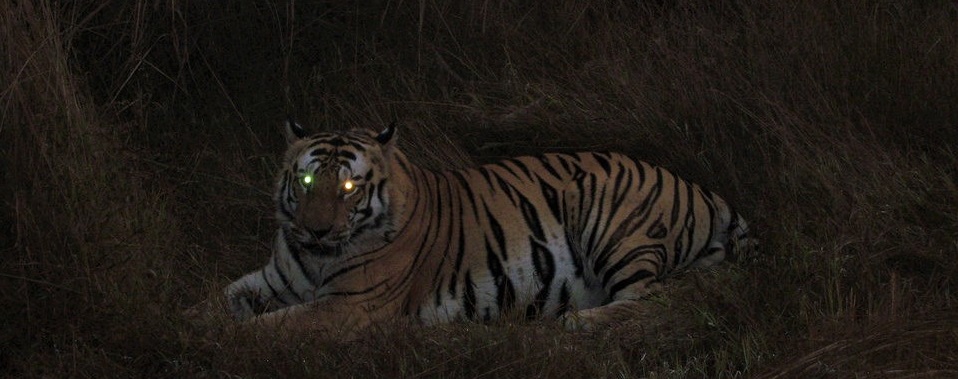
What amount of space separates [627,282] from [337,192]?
3.58 feet

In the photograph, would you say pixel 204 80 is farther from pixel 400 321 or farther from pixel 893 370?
pixel 893 370

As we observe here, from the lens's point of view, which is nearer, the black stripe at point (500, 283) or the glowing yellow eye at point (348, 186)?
the glowing yellow eye at point (348, 186)

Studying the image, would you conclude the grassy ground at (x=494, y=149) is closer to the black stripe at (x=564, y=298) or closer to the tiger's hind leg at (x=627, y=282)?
the tiger's hind leg at (x=627, y=282)

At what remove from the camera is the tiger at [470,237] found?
533 cm

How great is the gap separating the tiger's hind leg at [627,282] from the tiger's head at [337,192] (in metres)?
0.76

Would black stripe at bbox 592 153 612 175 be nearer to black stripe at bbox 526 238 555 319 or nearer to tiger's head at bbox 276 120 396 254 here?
black stripe at bbox 526 238 555 319

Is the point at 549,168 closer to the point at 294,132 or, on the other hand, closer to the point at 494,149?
the point at 494,149

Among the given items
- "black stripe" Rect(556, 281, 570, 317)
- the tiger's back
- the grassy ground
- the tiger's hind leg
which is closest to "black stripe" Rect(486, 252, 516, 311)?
the tiger's back

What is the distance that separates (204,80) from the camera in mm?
6906

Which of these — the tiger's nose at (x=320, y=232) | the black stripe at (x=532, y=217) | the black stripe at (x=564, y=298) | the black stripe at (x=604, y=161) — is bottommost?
the black stripe at (x=564, y=298)

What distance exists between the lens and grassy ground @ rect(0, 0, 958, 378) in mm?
4500

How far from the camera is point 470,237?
5.66 meters

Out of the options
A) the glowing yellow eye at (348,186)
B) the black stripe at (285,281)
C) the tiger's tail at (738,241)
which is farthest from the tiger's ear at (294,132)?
the tiger's tail at (738,241)

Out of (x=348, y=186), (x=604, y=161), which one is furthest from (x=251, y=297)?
(x=604, y=161)
